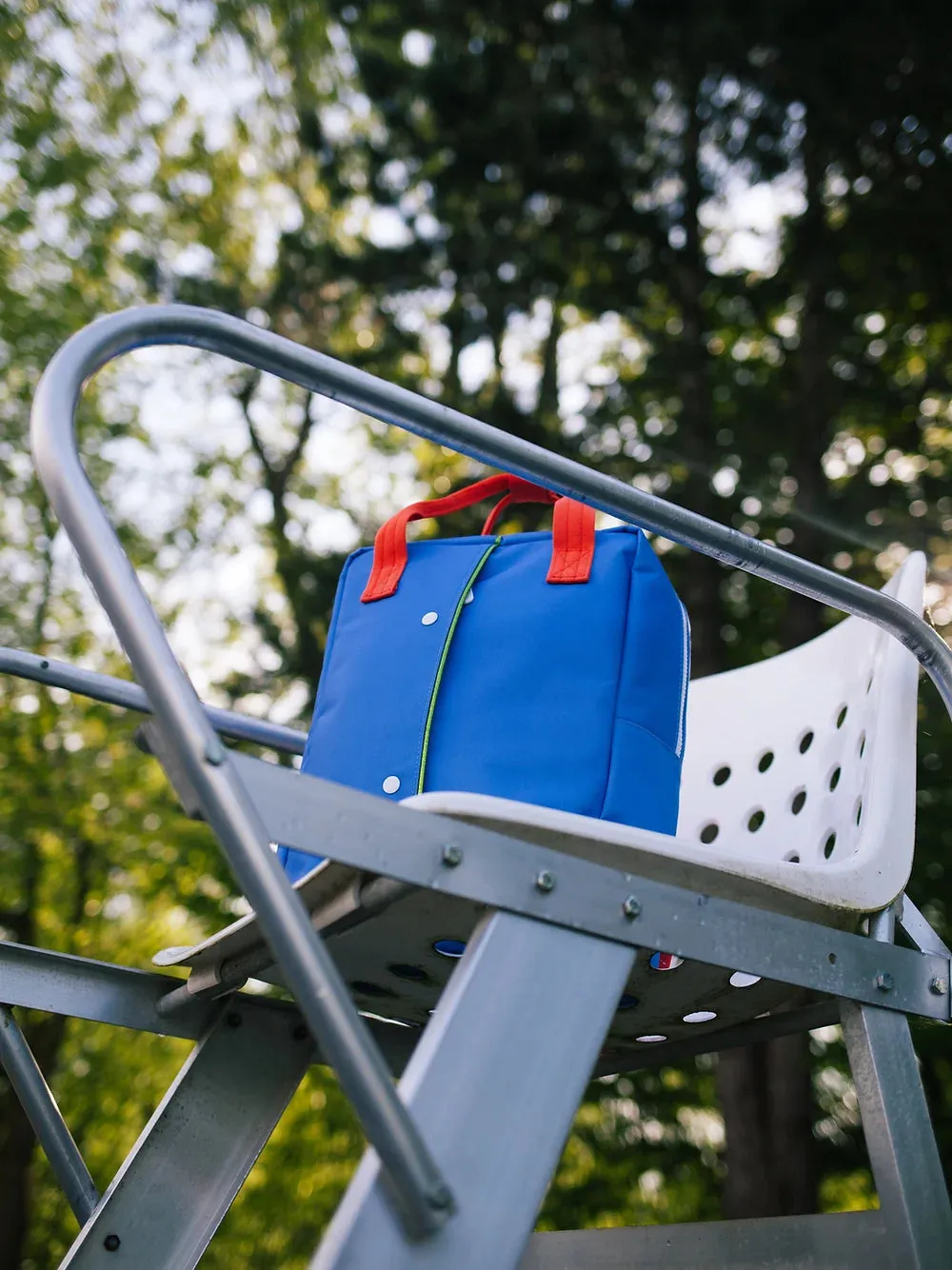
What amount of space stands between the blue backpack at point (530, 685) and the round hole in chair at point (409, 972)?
0.15 metres

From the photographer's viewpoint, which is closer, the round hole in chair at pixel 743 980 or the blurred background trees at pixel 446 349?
the round hole in chair at pixel 743 980

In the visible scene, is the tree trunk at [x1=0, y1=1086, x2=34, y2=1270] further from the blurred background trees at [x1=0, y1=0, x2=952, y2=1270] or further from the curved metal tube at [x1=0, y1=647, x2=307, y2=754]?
the curved metal tube at [x1=0, y1=647, x2=307, y2=754]

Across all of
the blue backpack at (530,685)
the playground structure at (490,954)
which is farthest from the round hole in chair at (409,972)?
the blue backpack at (530,685)

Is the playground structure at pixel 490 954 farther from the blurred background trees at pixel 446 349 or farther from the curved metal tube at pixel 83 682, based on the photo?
the blurred background trees at pixel 446 349

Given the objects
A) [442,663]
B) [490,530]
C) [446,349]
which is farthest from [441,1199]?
[446,349]

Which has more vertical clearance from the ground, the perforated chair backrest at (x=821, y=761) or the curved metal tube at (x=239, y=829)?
the perforated chair backrest at (x=821, y=761)

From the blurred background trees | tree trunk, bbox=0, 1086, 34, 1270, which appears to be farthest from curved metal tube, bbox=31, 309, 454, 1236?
tree trunk, bbox=0, 1086, 34, 1270

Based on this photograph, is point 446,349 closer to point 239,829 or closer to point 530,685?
point 530,685

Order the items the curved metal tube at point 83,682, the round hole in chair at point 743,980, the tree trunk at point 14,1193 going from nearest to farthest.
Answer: the round hole in chair at point 743,980 → the curved metal tube at point 83,682 → the tree trunk at point 14,1193

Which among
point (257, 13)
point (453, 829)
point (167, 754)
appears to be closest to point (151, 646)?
point (167, 754)

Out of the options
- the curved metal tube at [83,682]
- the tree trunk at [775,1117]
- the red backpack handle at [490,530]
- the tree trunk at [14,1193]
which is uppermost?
the tree trunk at [775,1117]

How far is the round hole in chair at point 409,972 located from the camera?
3.81ft

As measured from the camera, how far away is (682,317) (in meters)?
6.70

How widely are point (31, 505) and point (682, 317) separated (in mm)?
4821
